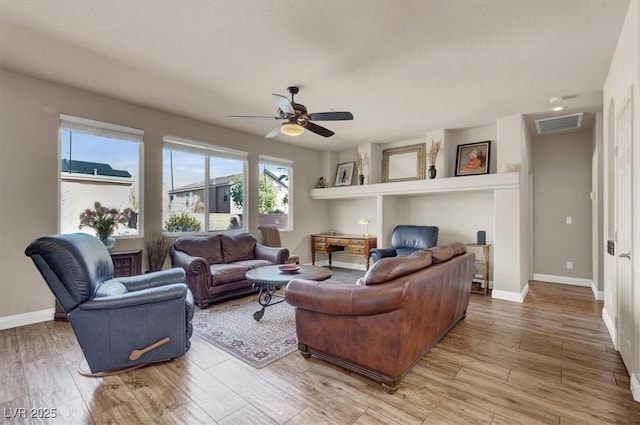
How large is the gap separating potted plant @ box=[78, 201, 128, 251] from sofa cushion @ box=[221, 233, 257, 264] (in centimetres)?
142

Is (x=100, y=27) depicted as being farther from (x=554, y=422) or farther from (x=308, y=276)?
(x=554, y=422)

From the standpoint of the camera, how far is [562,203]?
5.34 m

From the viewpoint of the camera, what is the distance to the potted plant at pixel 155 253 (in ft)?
13.6

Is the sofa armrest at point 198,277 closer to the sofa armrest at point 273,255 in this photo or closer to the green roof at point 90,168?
the sofa armrest at point 273,255

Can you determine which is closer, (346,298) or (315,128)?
(346,298)

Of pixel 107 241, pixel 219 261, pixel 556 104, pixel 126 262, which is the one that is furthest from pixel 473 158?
pixel 107 241

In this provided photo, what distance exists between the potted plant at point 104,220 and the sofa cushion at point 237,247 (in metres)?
1.42

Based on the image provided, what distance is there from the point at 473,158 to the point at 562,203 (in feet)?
6.43

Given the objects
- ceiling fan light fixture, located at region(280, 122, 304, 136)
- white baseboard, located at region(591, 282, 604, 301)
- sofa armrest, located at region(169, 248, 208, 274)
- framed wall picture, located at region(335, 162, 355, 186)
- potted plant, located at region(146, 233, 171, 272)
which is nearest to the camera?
ceiling fan light fixture, located at region(280, 122, 304, 136)

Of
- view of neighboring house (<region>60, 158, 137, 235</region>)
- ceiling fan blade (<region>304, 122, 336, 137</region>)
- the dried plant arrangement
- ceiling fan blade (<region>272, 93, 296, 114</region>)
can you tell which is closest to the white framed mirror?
the dried plant arrangement

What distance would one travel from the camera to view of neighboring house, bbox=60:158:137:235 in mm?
3621

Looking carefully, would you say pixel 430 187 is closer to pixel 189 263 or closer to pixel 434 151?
pixel 434 151

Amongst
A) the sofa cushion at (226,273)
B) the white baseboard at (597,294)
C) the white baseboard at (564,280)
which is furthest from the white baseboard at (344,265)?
the white baseboard at (597,294)

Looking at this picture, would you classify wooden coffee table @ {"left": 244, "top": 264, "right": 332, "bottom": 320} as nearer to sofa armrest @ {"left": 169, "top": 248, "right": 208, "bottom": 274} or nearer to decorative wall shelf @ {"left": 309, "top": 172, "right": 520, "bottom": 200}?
sofa armrest @ {"left": 169, "top": 248, "right": 208, "bottom": 274}
